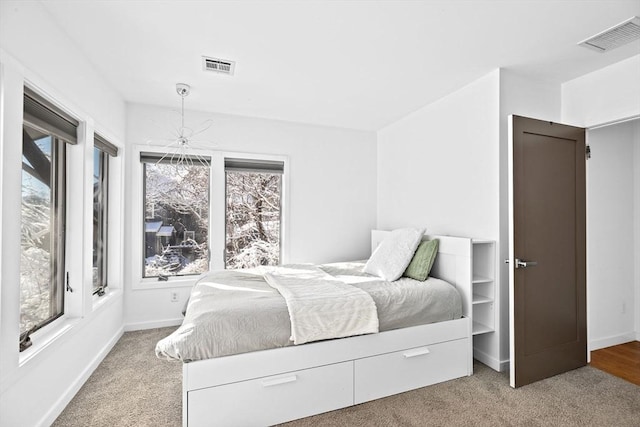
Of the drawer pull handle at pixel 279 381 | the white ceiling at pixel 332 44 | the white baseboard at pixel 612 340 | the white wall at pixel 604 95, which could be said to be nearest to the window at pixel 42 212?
the white ceiling at pixel 332 44

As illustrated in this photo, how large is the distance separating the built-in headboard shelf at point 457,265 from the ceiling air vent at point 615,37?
164 centimetres

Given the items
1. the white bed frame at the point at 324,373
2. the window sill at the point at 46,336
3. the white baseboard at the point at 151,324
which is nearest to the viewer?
the window sill at the point at 46,336

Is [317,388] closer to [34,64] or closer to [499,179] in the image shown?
[499,179]

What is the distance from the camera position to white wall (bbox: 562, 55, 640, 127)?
2.38 m

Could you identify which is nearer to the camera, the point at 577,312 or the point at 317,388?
the point at 317,388

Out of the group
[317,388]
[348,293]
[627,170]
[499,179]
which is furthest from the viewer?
[627,170]

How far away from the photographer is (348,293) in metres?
2.24

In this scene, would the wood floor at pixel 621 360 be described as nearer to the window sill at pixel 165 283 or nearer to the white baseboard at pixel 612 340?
the white baseboard at pixel 612 340

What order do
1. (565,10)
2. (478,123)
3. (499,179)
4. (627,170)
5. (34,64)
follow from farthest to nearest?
(627,170) < (478,123) < (499,179) < (565,10) < (34,64)

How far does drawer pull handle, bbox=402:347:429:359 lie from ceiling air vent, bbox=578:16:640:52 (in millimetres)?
2511

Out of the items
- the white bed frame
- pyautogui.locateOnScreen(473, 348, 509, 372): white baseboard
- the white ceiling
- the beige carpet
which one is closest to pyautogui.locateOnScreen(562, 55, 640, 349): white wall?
the white ceiling

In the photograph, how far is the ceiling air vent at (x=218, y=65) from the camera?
2475 mm

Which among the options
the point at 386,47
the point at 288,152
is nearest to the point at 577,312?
the point at 386,47

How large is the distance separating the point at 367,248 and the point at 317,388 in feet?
8.50
